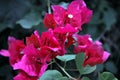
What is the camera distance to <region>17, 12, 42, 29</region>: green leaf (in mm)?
1279

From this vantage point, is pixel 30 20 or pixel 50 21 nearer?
pixel 50 21

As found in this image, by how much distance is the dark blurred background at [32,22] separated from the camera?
1359 mm

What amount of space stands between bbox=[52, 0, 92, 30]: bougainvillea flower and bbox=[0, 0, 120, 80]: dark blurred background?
28 centimetres

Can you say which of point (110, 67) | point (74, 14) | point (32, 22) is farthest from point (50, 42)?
Result: point (110, 67)

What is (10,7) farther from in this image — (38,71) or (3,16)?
(38,71)

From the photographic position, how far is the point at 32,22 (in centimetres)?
130

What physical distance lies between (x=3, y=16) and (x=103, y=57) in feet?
1.87

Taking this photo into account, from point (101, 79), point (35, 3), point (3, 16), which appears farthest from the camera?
point (35, 3)

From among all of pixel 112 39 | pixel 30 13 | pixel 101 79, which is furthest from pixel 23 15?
pixel 112 39

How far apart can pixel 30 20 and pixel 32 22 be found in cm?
2

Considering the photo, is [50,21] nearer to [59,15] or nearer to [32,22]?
[59,15]

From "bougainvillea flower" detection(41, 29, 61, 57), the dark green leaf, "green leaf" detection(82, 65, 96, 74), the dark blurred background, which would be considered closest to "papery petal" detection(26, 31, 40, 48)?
"bougainvillea flower" detection(41, 29, 61, 57)

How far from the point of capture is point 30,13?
141 cm

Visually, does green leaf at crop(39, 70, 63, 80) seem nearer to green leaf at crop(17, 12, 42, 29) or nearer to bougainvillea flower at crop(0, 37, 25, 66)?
bougainvillea flower at crop(0, 37, 25, 66)
